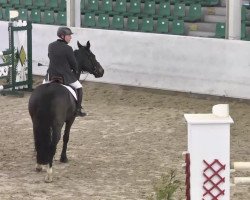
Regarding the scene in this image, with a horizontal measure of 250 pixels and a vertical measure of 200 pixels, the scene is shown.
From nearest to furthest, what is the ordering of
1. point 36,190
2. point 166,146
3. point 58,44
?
point 36,190, point 58,44, point 166,146

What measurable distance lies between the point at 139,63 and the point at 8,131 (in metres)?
4.20

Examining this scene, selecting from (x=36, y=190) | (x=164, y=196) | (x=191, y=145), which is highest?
(x=191, y=145)

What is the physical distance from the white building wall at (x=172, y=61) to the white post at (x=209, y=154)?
8649mm

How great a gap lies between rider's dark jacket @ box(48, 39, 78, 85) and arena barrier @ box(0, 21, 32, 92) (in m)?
5.18

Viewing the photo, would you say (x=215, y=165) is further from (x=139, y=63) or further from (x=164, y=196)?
(x=139, y=63)

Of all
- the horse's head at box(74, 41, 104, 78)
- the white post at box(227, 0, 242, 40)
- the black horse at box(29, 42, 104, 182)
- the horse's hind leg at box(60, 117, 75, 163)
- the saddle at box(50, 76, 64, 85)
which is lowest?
the horse's hind leg at box(60, 117, 75, 163)

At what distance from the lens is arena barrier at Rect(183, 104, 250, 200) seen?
19.0 ft

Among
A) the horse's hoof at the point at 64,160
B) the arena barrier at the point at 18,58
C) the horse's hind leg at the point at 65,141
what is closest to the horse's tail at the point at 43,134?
the horse's hind leg at the point at 65,141

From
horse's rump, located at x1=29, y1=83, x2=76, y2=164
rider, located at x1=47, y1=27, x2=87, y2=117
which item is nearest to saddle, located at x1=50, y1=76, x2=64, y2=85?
rider, located at x1=47, y1=27, x2=87, y2=117

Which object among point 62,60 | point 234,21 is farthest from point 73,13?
point 62,60

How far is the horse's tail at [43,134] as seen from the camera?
9.39 meters

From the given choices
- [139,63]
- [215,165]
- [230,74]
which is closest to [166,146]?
[230,74]

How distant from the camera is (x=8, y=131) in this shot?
12531mm

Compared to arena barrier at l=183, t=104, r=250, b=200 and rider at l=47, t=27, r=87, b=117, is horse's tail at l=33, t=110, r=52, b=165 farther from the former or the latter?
arena barrier at l=183, t=104, r=250, b=200
